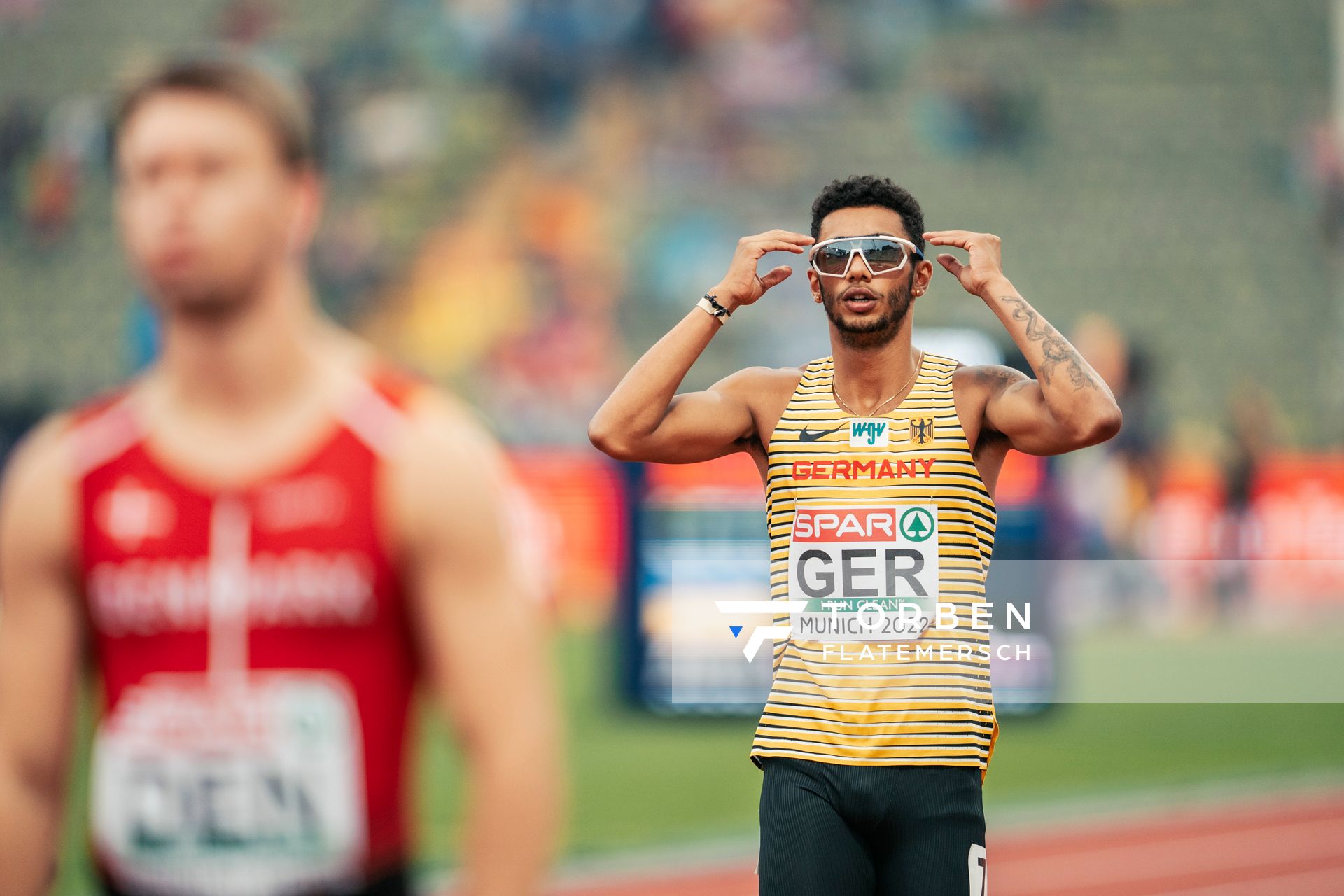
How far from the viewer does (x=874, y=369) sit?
385 cm

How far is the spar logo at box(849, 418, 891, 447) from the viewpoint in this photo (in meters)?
3.77

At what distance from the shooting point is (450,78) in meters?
27.3

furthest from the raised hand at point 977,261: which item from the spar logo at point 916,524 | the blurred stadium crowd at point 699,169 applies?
the blurred stadium crowd at point 699,169

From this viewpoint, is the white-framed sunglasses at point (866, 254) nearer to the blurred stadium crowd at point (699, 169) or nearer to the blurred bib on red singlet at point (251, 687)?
the blurred bib on red singlet at point (251, 687)

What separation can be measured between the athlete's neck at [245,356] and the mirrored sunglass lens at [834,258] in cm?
172

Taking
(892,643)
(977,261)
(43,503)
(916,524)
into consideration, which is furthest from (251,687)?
(977,261)

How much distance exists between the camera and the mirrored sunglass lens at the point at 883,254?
3738 millimetres

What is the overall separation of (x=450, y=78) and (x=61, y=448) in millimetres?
25961

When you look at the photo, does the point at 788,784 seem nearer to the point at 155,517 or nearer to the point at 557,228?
the point at 155,517

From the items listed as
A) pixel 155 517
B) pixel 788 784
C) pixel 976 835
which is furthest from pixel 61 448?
pixel 976 835

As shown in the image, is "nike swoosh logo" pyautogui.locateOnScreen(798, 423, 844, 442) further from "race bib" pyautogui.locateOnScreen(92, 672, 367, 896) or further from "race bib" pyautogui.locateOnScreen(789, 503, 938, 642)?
"race bib" pyautogui.locateOnScreen(92, 672, 367, 896)

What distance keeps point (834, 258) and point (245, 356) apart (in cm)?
182

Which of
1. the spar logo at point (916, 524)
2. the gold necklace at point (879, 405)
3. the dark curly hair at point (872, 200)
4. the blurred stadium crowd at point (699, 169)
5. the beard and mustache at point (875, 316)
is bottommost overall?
the spar logo at point (916, 524)

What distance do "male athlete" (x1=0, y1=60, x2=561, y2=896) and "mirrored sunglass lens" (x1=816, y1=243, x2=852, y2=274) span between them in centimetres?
168
